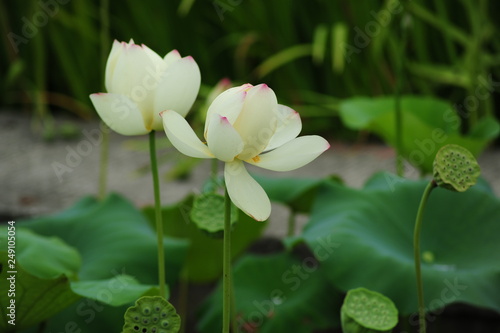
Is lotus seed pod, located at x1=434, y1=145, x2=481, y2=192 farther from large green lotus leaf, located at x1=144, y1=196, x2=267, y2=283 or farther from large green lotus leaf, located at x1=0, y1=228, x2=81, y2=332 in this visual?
large green lotus leaf, located at x1=144, y1=196, x2=267, y2=283

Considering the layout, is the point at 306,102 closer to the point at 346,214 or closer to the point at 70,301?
the point at 346,214

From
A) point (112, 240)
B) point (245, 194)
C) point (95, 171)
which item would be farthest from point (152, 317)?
point (95, 171)

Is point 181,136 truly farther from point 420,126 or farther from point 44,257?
point 420,126

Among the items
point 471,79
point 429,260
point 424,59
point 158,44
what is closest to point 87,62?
point 158,44

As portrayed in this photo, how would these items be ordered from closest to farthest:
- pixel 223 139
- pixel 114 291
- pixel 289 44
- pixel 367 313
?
pixel 223 139 < pixel 367 313 < pixel 114 291 < pixel 289 44

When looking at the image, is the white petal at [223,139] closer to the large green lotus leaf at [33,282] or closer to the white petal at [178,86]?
the white petal at [178,86]

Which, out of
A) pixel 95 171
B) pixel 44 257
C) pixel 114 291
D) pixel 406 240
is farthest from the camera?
pixel 95 171
